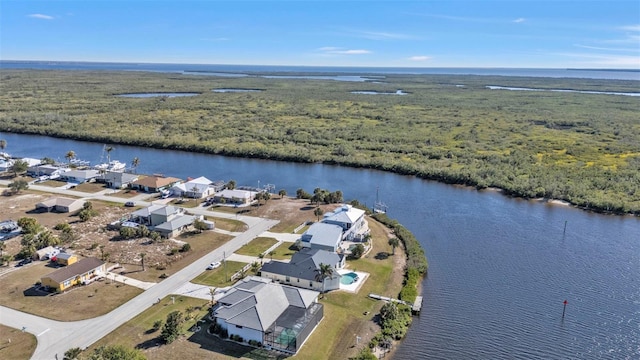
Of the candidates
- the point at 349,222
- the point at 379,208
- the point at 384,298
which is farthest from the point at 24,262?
the point at 379,208

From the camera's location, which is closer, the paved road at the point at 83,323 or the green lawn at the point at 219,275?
the paved road at the point at 83,323

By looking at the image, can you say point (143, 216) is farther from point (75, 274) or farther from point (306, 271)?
point (306, 271)

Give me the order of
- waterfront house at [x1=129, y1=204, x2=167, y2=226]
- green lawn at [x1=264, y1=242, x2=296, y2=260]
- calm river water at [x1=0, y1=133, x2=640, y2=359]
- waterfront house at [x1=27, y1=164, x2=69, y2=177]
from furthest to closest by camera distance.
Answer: waterfront house at [x1=27, y1=164, x2=69, y2=177] < waterfront house at [x1=129, y1=204, x2=167, y2=226] < green lawn at [x1=264, y1=242, x2=296, y2=260] < calm river water at [x1=0, y1=133, x2=640, y2=359]

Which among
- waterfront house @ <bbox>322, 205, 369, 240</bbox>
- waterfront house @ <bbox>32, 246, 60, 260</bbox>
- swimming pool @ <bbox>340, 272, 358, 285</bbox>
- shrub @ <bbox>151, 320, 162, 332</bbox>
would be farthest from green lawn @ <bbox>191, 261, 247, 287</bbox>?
waterfront house @ <bbox>32, 246, 60, 260</bbox>

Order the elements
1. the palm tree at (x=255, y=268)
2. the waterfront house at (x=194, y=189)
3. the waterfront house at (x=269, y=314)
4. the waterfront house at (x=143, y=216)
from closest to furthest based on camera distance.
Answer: the waterfront house at (x=269, y=314) → the palm tree at (x=255, y=268) → the waterfront house at (x=143, y=216) → the waterfront house at (x=194, y=189)

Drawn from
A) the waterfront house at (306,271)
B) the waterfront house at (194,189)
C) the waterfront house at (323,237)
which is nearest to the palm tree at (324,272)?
the waterfront house at (306,271)

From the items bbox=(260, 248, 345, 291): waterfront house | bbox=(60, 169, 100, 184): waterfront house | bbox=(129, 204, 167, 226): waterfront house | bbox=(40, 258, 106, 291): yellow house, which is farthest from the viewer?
bbox=(60, 169, 100, 184): waterfront house

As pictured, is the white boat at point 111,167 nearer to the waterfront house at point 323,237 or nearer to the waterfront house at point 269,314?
the waterfront house at point 323,237

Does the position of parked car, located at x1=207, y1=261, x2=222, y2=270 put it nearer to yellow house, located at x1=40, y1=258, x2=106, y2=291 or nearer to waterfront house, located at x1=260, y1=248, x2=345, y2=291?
waterfront house, located at x1=260, y1=248, x2=345, y2=291
